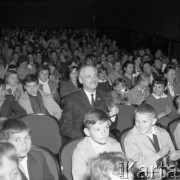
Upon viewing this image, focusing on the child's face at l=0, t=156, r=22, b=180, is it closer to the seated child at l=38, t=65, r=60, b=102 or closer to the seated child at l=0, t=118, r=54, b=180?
the seated child at l=0, t=118, r=54, b=180

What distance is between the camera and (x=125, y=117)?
4.09 m

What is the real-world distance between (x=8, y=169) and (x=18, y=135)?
27.1 inches

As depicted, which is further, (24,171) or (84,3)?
(84,3)

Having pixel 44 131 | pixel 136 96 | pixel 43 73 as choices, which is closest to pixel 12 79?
pixel 43 73

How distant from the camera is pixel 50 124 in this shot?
3.60 meters

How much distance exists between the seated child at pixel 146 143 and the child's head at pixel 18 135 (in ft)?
3.23

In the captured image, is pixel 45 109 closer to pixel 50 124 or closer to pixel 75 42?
pixel 50 124

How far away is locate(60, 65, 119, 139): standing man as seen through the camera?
3441 mm

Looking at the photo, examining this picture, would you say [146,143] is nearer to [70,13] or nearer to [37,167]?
[37,167]

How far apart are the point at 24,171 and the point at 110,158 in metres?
1.05

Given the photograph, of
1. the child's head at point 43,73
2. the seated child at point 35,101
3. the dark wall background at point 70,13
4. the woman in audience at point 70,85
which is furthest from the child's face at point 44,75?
the dark wall background at point 70,13

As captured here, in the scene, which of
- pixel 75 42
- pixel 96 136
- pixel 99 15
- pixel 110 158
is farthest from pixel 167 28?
pixel 110 158

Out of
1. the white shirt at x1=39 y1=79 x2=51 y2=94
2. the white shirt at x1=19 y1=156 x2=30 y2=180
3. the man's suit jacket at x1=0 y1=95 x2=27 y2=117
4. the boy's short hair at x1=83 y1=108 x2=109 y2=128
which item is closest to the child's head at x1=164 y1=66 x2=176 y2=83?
the white shirt at x1=39 y1=79 x2=51 y2=94

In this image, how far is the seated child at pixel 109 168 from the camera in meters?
1.46
